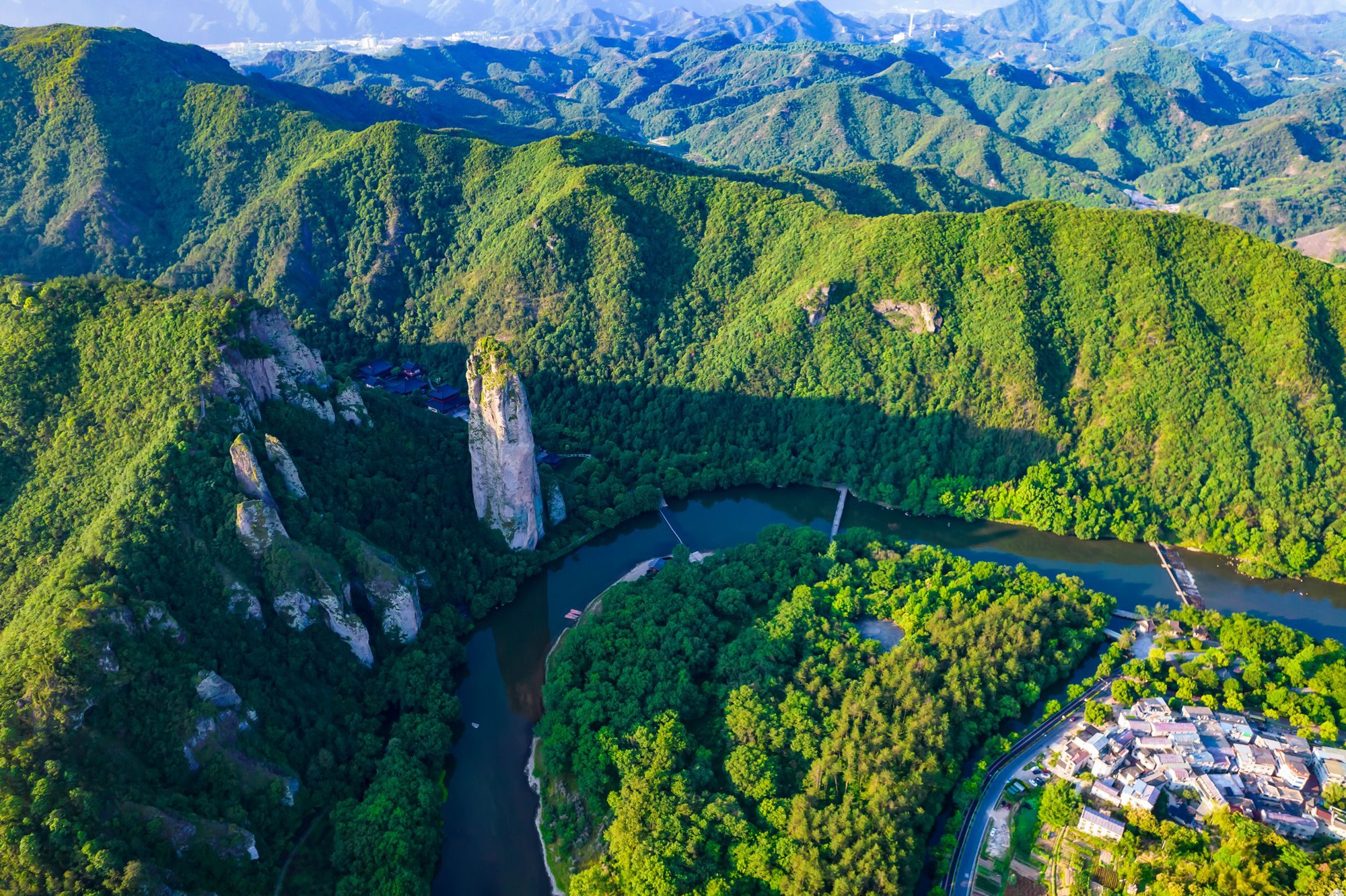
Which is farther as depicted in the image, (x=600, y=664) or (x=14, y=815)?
(x=600, y=664)

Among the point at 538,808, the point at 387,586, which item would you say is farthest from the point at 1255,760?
the point at 387,586

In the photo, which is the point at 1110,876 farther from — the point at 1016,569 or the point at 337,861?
the point at 337,861

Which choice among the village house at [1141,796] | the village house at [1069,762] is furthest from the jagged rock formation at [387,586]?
the village house at [1141,796]

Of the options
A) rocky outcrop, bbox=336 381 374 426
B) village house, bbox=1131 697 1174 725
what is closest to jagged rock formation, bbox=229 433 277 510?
rocky outcrop, bbox=336 381 374 426

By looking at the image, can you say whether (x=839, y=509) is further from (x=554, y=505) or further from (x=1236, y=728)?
(x=1236, y=728)

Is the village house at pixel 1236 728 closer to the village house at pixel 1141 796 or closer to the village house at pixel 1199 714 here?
the village house at pixel 1199 714

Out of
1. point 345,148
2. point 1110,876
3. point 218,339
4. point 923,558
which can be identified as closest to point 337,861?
point 218,339
